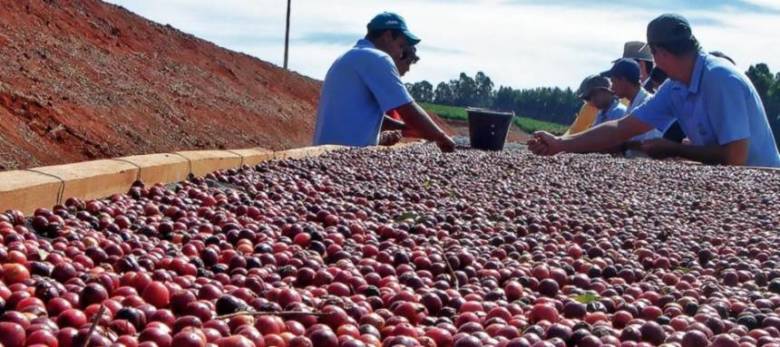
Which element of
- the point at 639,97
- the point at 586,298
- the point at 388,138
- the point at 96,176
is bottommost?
the point at 586,298

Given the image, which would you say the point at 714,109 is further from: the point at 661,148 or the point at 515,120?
the point at 515,120

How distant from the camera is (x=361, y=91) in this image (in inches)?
313

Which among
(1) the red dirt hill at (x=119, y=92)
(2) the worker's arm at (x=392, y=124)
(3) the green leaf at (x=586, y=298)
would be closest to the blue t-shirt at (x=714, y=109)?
(2) the worker's arm at (x=392, y=124)

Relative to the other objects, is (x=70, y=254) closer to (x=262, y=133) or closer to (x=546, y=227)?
(x=546, y=227)

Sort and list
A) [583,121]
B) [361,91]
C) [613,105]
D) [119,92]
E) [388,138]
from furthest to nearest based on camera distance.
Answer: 1. [119,92]
2. [583,121]
3. [613,105]
4. [388,138]
5. [361,91]

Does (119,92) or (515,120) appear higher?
(515,120)

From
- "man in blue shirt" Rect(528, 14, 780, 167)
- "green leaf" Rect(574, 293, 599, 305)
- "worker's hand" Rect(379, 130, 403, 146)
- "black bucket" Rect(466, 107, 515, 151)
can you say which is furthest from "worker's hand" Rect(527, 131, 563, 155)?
"green leaf" Rect(574, 293, 599, 305)

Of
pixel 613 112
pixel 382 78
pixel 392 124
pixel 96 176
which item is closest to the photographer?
pixel 96 176

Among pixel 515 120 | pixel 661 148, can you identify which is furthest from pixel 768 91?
pixel 661 148

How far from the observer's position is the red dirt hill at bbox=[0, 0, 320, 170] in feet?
55.7

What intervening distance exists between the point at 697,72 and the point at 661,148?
2.42 ft

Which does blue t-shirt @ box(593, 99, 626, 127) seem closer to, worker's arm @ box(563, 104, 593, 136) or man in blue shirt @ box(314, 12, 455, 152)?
worker's arm @ box(563, 104, 593, 136)

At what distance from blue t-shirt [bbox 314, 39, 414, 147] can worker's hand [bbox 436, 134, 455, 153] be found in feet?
1.58

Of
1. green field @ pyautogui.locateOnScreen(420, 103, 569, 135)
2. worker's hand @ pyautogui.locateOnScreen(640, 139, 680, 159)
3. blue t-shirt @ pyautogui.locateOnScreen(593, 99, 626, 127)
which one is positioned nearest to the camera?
worker's hand @ pyautogui.locateOnScreen(640, 139, 680, 159)
